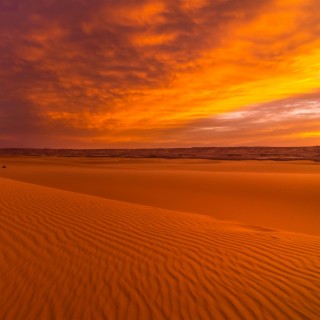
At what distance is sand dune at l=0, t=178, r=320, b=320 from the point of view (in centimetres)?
321

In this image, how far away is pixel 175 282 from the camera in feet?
12.4

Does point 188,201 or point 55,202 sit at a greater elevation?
point 55,202

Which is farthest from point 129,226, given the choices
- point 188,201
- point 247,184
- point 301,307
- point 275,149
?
point 275,149

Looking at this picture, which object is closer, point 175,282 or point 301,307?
point 301,307

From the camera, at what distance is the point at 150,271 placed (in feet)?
13.4

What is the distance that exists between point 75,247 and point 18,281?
1242mm

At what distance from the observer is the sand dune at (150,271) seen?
10.5ft

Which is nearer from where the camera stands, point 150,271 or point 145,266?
point 150,271

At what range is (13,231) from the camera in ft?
18.3

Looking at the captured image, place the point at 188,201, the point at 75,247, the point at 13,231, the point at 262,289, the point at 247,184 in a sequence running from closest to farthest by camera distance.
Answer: the point at 262,289 < the point at 75,247 < the point at 13,231 < the point at 188,201 < the point at 247,184

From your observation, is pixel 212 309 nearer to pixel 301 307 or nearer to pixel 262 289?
pixel 262 289

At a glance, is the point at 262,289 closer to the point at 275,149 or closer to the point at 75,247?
the point at 75,247

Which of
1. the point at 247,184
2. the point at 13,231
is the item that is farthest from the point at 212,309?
the point at 247,184

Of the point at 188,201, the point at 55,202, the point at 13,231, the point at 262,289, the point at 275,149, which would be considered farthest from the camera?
the point at 275,149
